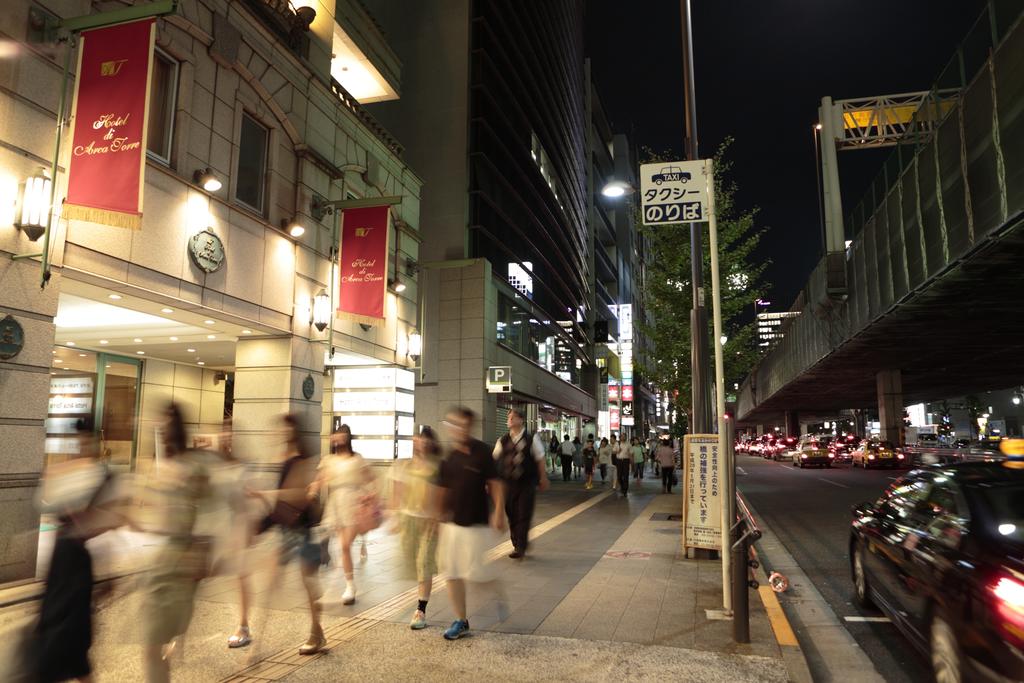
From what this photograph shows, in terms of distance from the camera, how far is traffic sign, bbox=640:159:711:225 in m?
7.53

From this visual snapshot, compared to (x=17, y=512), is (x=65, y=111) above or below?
above

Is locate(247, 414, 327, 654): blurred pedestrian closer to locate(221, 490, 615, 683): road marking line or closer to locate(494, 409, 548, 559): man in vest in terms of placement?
locate(221, 490, 615, 683): road marking line

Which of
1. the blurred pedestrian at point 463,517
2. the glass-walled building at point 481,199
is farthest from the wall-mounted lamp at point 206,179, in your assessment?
the glass-walled building at point 481,199

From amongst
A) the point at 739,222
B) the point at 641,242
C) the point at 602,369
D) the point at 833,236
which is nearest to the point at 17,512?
the point at 739,222

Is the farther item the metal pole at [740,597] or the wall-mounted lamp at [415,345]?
the wall-mounted lamp at [415,345]

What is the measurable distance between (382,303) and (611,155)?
7124 centimetres

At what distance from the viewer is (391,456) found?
678 inches

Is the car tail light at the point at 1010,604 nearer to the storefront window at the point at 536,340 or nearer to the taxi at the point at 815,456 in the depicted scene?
the storefront window at the point at 536,340

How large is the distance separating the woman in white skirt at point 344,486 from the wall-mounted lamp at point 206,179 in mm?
6234

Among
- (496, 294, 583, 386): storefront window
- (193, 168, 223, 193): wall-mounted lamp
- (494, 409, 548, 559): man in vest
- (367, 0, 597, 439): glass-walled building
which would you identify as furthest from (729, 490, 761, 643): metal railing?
(496, 294, 583, 386): storefront window

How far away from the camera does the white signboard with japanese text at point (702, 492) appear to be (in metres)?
9.13

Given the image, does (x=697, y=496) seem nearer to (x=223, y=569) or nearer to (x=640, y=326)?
(x=223, y=569)

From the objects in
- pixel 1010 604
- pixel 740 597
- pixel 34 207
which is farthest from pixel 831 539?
pixel 34 207

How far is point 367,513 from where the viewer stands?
6.79 m
